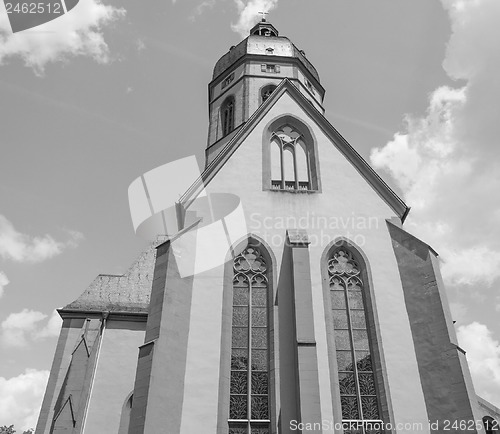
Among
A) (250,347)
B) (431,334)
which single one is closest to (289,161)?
(250,347)

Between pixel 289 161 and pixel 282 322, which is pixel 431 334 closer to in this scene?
pixel 282 322

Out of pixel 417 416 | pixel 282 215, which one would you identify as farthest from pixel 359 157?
pixel 417 416

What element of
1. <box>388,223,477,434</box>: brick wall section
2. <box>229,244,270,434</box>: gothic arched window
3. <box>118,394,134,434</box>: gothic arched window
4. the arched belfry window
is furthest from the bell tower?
<box>118,394,134,434</box>: gothic arched window

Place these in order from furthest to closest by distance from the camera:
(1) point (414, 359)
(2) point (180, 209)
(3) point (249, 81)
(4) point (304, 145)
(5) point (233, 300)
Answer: (3) point (249, 81), (4) point (304, 145), (2) point (180, 209), (5) point (233, 300), (1) point (414, 359)

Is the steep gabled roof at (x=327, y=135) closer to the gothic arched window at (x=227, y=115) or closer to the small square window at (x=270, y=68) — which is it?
the gothic arched window at (x=227, y=115)

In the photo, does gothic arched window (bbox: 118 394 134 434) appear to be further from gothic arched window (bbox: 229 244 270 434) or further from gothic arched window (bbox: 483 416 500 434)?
gothic arched window (bbox: 483 416 500 434)

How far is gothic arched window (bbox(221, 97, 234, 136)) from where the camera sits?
2505 centimetres

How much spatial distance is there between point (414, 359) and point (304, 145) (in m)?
8.45

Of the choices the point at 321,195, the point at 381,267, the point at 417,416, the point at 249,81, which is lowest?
the point at 417,416

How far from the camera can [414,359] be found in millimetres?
12211

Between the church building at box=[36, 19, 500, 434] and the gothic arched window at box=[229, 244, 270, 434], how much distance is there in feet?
0.11

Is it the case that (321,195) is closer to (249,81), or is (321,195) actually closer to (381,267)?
(381,267)

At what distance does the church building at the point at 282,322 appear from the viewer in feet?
36.8

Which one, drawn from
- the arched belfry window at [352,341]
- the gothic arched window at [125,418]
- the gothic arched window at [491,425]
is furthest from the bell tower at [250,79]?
the gothic arched window at [491,425]
